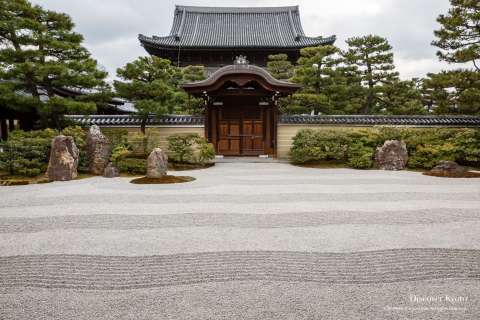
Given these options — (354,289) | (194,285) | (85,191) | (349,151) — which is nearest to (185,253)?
(194,285)

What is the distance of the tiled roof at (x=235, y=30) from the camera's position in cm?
2428

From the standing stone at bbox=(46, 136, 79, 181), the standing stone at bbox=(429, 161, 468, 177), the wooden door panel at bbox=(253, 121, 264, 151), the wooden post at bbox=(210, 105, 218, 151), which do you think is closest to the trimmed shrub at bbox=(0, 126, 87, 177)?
the standing stone at bbox=(46, 136, 79, 181)

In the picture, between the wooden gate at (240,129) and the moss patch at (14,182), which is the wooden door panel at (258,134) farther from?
the moss patch at (14,182)

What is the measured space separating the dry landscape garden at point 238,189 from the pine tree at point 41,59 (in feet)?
0.24

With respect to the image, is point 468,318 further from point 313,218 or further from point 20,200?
point 20,200

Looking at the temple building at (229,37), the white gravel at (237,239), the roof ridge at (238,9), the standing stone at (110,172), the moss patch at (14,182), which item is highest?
the roof ridge at (238,9)

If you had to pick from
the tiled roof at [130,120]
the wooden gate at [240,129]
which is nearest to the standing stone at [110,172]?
the tiled roof at [130,120]

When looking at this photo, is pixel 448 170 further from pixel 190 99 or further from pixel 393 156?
pixel 190 99

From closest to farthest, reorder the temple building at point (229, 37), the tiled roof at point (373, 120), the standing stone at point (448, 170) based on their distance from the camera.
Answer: the standing stone at point (448, 170) < the tiled roof at point (373, 120) < the temple building at point (229, 37)

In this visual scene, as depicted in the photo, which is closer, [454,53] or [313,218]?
[313,218]

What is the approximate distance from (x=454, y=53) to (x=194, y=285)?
1667 centimetres

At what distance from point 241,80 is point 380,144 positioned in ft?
23.3

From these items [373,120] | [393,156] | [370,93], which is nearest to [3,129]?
[393,156]

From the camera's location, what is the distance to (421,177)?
11.5m
